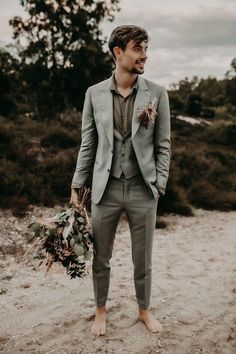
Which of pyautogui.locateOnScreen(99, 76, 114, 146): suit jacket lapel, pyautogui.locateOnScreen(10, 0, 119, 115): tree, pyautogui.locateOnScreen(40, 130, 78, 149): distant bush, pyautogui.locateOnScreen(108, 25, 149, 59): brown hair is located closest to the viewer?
pyautogui.locateOnScreen(108, 25, 149, 59): brown hair

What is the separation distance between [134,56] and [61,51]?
2241cm

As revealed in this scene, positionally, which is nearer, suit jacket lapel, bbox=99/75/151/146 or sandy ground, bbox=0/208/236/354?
suit jacket lapel, bbox=99/75/151/146

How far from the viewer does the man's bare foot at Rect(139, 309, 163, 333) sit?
132 inches

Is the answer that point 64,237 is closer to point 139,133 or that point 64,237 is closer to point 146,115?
point 139,133

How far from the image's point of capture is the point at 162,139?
3021mm

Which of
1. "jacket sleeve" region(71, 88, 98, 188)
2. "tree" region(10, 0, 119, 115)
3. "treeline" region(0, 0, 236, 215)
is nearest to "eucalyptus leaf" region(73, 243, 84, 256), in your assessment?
"jacket sleeve" region(71, 88, 98, 188)

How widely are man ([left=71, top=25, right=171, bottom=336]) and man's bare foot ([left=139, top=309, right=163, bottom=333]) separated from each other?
62 centimetres

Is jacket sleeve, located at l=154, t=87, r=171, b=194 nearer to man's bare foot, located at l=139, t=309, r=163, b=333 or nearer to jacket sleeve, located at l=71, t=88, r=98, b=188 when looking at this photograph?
jacket sleeve, located at l=71, t=88, r=98, b=188

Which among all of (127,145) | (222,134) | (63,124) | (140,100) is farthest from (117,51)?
(222,134)

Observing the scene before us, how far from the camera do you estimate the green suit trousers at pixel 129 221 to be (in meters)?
3.00

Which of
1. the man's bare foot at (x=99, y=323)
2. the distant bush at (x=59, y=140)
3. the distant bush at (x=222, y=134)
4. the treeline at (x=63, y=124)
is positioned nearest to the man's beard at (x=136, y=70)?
the man's bare foot at (x=99, y=323)

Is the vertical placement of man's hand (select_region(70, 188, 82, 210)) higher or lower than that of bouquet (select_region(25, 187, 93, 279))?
higher

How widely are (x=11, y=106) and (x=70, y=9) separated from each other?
842 centimetres

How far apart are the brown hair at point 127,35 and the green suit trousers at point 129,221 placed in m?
1.01
